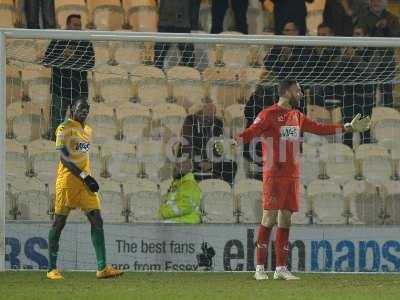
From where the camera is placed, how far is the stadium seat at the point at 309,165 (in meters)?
12.2

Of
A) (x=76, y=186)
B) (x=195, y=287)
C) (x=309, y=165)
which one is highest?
(x=309, y=165)

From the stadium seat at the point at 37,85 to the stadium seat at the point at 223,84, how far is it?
1747 mm

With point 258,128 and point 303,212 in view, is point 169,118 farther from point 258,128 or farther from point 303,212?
point 258,128

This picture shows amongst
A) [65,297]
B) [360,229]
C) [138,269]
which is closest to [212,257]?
[138,269]

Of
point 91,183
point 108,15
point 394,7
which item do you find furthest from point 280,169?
point 394,7

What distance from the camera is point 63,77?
11.8 metres

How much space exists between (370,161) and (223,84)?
1.82 metres

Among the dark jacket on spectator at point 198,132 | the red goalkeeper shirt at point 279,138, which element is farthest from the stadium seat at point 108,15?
the red goalkeeper shirt at point 279,138

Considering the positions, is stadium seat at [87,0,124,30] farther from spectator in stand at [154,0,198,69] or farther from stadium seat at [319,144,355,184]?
stadium seat at [319,144,355,184]

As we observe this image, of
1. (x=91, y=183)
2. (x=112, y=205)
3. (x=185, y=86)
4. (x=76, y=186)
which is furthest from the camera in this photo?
(x=185, y=86)

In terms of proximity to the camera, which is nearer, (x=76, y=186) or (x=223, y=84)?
(x=76, y=186)

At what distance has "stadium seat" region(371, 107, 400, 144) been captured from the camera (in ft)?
39.9

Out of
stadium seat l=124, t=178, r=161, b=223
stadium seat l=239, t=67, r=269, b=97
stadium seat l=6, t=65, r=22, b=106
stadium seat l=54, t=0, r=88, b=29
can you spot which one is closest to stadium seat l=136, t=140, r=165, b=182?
stadium seat l=124, t=178, r=161, b=223

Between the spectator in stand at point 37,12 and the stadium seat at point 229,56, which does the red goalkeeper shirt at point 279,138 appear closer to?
the stadium seat at point 229,56
